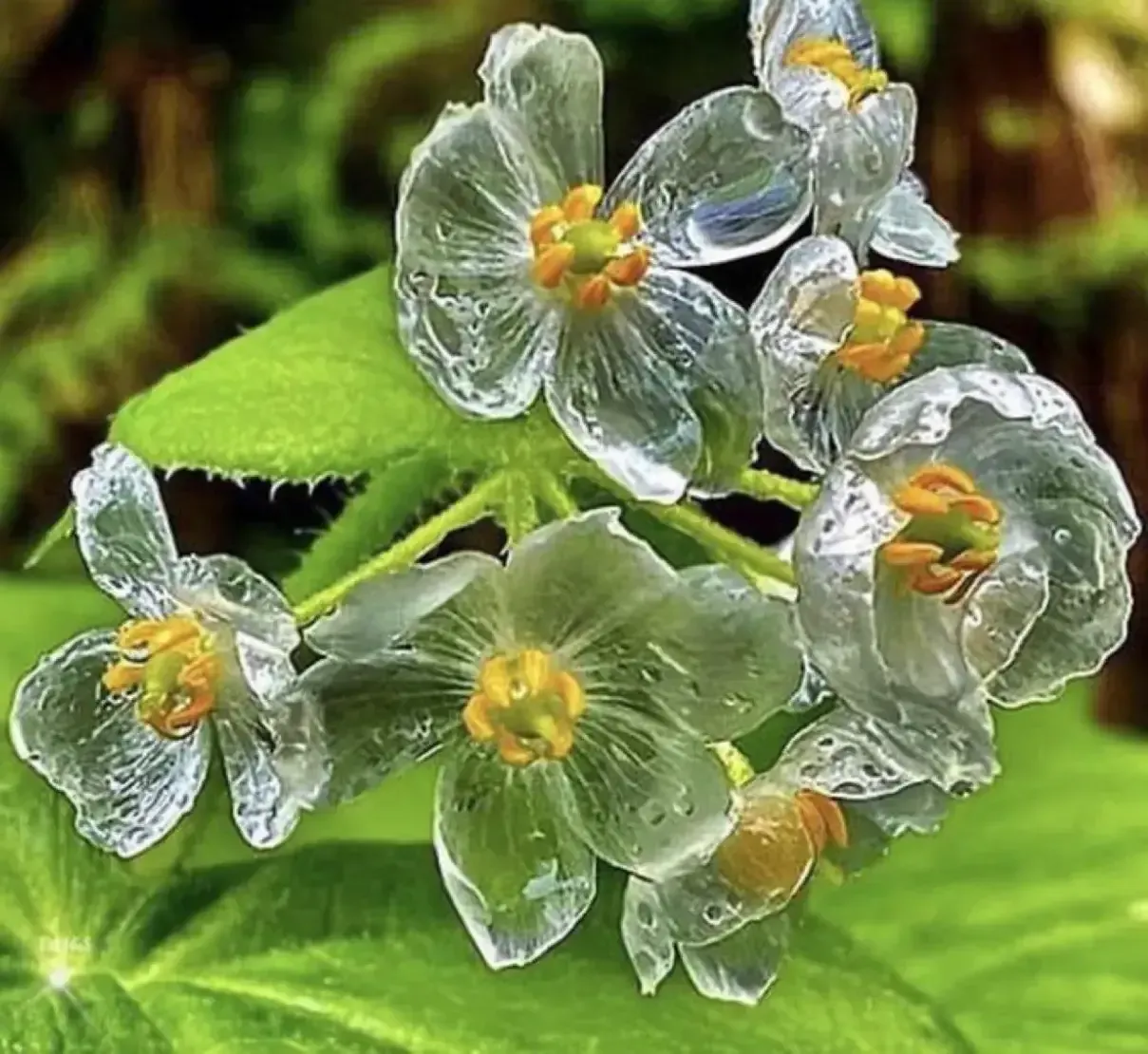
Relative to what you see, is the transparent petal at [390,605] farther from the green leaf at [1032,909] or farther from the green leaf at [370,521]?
the green leaf at [1032,909]

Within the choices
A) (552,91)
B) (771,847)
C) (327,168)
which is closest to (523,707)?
(771,847)

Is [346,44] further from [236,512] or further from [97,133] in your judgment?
[236,512]

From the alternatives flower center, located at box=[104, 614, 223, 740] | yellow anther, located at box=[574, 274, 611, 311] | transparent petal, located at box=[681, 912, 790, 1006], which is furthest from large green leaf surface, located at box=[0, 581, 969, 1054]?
yellow anther, located at box=[574, 274, 611, 311]

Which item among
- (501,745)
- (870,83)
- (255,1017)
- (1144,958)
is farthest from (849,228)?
(1144,958)

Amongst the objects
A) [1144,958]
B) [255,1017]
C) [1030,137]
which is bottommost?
[1030,137]

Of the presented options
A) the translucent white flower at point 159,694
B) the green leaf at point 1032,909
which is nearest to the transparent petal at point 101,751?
the translucent white flower at point 159,694

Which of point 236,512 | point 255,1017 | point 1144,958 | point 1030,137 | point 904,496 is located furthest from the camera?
point 1030,137

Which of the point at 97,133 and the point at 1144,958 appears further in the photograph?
the point at 97,133
